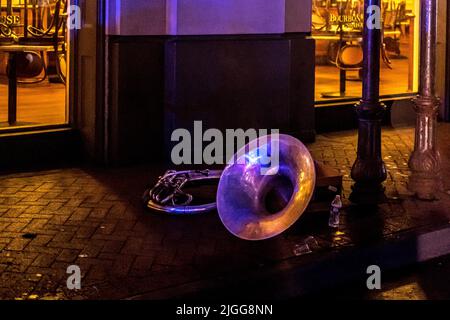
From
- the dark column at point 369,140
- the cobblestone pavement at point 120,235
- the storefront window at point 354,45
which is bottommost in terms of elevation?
the cobblestone pavement at point 120,235

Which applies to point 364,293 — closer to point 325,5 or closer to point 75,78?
point 75,78

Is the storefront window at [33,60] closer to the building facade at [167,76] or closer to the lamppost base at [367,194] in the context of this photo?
the building facade at [167,76]

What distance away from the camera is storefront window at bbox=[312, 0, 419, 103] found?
11406 mm

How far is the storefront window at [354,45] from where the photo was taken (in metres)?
11.4

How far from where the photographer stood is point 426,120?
291 inches

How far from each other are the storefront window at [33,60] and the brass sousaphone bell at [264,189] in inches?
132

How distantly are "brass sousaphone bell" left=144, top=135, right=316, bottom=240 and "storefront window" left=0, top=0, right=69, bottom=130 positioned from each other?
336 centimetres

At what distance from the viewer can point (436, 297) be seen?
5.40 m

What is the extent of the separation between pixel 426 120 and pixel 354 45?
4430 millimetres

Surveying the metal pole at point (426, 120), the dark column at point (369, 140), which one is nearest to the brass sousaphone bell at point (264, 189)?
the dark column at point (369, 140)

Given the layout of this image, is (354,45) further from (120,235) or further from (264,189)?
(120,235)

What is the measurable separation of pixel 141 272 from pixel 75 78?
3843 mm

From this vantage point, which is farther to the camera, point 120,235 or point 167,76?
point 167,76

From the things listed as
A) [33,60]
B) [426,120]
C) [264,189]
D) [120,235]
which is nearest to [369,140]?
[426,120]
